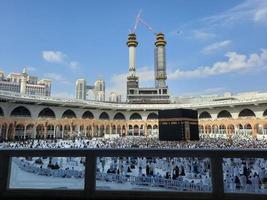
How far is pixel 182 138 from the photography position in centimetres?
3356

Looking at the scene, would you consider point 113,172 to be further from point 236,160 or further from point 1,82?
point 1,82

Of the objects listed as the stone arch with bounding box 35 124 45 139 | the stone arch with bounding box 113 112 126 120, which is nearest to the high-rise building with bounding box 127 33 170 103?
the stone arch with bounding box 113 112 126 120

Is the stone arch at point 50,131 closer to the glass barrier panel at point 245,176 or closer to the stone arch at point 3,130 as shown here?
the stone arch at point 3,130

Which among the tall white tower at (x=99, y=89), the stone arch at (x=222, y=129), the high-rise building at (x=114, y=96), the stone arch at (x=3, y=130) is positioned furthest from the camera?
the high-rise building at (x=114, y=96)

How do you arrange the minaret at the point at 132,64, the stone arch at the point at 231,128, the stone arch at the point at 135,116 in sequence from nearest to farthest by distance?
the stone arch at the point at 231,128 < the stone arch at the point at 135,116 < the minaret at the point at 132,64

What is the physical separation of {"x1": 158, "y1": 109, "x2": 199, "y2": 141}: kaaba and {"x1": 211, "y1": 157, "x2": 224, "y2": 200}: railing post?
31.5 m

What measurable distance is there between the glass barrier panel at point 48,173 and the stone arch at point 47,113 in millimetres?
51657

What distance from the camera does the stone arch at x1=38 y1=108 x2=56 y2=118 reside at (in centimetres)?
5250

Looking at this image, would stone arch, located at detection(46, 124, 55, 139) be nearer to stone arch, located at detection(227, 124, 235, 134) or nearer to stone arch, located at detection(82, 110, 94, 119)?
stone arch, located at detection(82, 110, 94, 119)

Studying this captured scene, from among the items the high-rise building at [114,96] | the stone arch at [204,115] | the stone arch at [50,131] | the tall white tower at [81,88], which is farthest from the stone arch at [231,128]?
the tall white tower at [81,88]

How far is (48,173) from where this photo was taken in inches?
128

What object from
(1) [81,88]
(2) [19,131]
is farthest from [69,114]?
(1) [81,88]

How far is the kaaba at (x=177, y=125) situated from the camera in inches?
1340

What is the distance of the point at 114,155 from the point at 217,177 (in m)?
1.15
